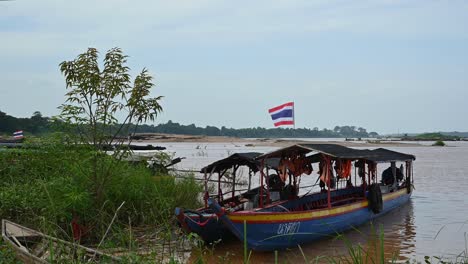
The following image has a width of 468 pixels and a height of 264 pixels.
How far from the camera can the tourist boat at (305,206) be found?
33.1 ft

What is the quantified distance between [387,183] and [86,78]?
12188 millimetres

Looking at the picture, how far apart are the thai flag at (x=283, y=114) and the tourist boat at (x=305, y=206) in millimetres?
3380

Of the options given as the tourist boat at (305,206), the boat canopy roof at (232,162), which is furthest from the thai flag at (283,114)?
the boat canopy roof at (232,162)

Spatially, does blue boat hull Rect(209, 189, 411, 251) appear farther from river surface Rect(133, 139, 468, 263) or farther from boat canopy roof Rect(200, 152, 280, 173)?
boat canopy roof Rect(200, 152, 280, 173)

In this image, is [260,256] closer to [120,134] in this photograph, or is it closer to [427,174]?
[120,134]

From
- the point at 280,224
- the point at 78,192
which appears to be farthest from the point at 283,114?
the point at 78,192

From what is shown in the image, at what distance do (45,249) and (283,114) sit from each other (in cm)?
1282

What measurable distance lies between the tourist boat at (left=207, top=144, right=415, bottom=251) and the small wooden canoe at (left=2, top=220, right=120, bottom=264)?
2.46m

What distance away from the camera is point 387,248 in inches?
457

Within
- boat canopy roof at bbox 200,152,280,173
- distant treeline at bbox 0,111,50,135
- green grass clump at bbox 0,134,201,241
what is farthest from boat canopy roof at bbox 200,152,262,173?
distant treeline at bbox 0,111,50,135

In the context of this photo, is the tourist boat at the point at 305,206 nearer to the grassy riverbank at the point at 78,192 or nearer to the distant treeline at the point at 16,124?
the grassy riverbank at the point at 78,192

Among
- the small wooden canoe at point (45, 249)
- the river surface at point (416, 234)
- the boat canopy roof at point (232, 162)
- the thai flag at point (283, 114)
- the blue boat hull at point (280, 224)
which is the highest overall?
the thai flag at point (283, 114)

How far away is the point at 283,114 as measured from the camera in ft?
62.3

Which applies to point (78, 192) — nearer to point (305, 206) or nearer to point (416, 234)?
point (305, 206)
